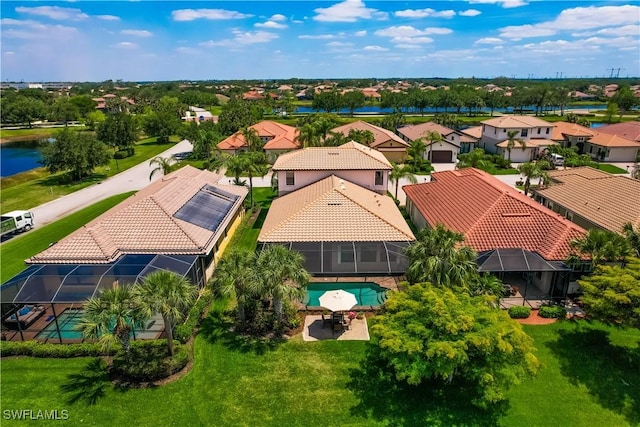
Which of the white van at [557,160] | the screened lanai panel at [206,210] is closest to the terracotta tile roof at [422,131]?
the white van at [557,160]

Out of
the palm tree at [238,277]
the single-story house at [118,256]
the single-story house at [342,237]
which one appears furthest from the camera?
the single-story house at [342,237]

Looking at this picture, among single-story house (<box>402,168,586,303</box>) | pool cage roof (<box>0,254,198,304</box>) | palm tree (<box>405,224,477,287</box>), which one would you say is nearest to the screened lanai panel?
pool cage roof (<box>0,254,198,304</box>)

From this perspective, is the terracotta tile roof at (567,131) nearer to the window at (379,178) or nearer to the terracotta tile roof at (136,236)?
the window at (379,178)

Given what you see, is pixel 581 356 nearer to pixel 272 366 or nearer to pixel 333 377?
pixel 333 377

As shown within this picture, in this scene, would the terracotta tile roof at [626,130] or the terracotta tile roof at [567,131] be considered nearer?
the terracotta tile roof at [626,130]

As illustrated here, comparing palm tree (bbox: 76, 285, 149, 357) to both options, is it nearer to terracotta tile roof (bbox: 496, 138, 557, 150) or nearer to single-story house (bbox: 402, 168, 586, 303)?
single-story house (bbox: 402, 168, 586, 303)

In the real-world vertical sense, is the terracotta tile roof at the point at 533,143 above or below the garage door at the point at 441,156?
above

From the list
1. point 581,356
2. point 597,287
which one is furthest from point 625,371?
point 597,287

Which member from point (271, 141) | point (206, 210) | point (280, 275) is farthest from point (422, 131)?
point (280, 275)
